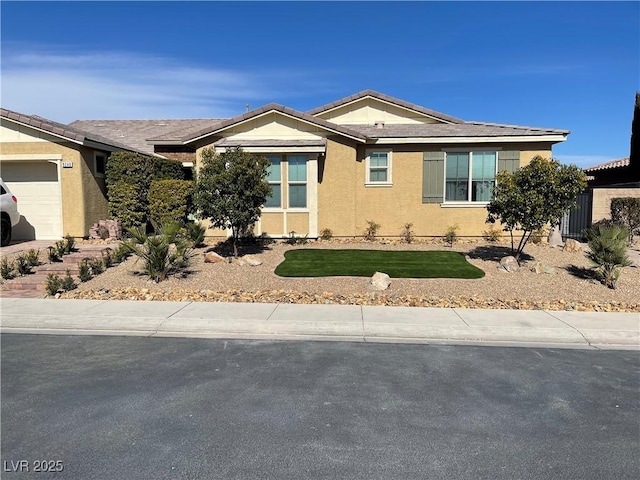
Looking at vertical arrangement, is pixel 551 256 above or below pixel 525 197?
below

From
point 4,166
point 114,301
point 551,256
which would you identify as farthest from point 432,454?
point 4,166

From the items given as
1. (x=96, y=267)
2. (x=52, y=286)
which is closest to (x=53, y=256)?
(x=96, y=267)

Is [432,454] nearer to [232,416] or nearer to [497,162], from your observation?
[232,416]

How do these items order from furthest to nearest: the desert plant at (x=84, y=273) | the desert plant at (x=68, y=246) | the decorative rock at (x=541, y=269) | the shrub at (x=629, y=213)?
the shrub at (x=629, y=213) → the desert plant at (x=68, y=246) → the decorative rock at (x=541, y=269) → the desert plant at (x=84, y=273)

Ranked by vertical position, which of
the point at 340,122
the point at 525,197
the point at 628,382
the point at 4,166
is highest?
the point at 340,122

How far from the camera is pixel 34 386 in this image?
474 centimetres

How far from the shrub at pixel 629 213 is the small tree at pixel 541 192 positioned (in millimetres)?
7780

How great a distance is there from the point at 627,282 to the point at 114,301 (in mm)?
10712

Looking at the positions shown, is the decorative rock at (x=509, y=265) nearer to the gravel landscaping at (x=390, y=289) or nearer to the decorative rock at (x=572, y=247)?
the gravel landscaping at (x=390, y=289)

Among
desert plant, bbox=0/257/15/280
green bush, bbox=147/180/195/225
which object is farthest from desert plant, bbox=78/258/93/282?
green bush, bbox=147/180/195/225

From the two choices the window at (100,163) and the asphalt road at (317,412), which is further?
the window at (100,163)

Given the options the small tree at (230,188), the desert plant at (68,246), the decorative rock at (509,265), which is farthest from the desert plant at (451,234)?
the desert plant at (68,246)

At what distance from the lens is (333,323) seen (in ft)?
23.5

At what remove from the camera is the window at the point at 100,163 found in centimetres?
1510
